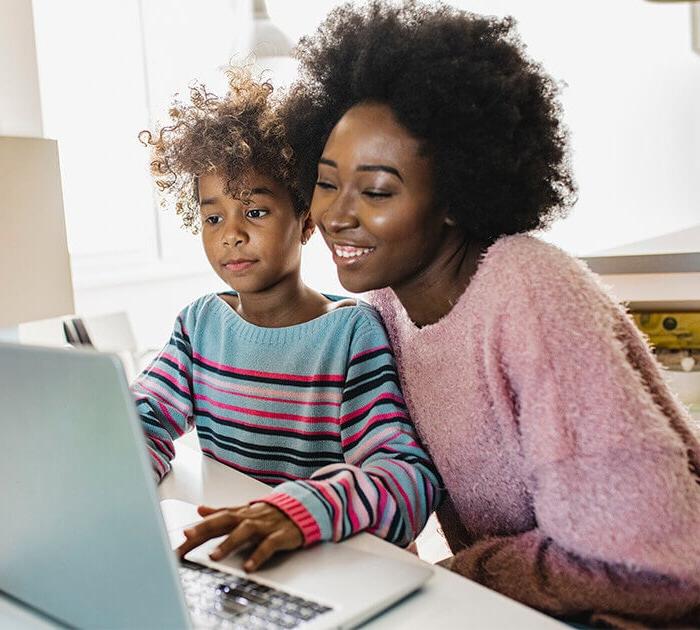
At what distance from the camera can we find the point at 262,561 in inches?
27.6

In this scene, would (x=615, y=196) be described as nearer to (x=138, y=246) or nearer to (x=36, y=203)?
(x=138, y=246)

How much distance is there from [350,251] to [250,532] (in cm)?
37

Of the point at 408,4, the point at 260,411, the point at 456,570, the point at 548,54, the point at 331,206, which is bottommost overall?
the point at 456,570

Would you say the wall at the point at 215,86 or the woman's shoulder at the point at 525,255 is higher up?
the wall at the point at 215,86

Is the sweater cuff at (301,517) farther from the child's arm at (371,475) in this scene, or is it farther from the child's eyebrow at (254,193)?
the child's eyebrow at (254,193)

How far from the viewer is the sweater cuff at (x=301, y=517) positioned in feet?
2.45

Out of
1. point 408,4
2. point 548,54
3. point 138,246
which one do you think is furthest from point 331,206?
point 548,54

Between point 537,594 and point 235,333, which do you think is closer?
point 537,594

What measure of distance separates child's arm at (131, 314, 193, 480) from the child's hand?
1.31 feet

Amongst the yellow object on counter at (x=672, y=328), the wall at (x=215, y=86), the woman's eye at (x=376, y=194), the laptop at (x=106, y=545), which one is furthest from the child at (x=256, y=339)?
the wall at (x=215, y=86)

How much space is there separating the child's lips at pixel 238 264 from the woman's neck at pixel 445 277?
23cm

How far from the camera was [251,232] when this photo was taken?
1157mm

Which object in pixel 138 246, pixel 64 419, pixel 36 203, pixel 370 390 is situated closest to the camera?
pixel 64 419

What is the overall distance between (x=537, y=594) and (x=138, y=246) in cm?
255
